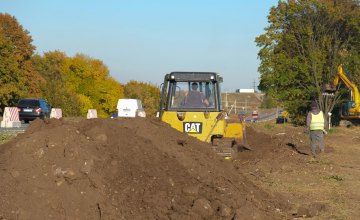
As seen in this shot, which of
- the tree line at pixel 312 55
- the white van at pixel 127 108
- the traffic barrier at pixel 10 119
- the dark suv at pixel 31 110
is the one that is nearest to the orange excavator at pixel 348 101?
the tree line at pixel 312 55

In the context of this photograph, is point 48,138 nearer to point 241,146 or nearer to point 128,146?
point 128,146

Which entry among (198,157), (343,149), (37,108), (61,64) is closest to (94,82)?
(61,64)

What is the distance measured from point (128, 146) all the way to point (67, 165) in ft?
4.17

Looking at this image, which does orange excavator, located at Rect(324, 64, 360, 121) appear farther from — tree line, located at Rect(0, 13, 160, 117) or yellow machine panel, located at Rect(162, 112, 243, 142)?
tree line, located at Rect(0, 13, 160, 117)

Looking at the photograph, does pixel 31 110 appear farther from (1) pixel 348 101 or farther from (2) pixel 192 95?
(2) pixel 192 95

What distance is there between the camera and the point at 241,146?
1634 centimetres

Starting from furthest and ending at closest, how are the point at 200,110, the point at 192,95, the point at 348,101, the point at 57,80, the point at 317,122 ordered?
the point at 57,80 → the point at 348,101 → the point at 317,122 → the point at 192,95 → the point at 200,110

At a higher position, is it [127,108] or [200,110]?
[127,108]

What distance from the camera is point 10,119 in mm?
30781

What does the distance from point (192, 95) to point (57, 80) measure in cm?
6763

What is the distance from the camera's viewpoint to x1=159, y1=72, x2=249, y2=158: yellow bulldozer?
14.1 m

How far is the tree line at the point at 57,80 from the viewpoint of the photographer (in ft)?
197

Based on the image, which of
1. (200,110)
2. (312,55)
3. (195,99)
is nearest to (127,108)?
(312,55)

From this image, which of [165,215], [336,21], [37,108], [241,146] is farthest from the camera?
[336,21]
